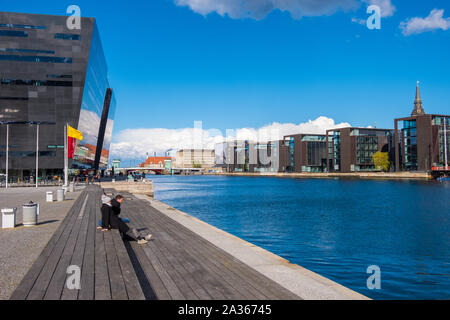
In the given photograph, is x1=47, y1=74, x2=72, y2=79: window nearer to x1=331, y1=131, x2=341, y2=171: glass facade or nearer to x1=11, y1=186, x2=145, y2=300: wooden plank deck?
x1=11, y1=186, x2=145, y2=300: wooden plank deck

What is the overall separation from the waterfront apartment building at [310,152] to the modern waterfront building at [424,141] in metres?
49.9

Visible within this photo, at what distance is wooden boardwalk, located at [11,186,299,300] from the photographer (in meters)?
6.91

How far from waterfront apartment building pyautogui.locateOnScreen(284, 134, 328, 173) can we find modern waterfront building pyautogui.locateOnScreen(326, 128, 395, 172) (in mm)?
13901

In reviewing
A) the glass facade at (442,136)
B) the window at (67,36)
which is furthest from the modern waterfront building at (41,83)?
the glass facade at (442,136)

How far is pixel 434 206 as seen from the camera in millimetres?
40125

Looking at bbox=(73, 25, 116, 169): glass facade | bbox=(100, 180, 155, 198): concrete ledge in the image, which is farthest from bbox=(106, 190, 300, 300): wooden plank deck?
bbox=(73, 25, 116, 169): glass facade

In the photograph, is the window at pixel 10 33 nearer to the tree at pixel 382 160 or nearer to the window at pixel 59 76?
the window at pixel 59 76

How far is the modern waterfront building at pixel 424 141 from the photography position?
117m

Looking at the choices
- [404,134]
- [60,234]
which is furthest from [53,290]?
[404,134]

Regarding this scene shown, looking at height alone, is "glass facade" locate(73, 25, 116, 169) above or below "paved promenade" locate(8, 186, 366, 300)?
above

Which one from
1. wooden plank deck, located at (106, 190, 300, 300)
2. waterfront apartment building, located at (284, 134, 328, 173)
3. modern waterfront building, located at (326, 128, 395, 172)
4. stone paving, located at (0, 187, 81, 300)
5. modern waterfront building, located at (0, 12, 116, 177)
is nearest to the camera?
wooden plank deck, located at (106, 190, 300, 300)

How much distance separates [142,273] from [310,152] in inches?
6664
